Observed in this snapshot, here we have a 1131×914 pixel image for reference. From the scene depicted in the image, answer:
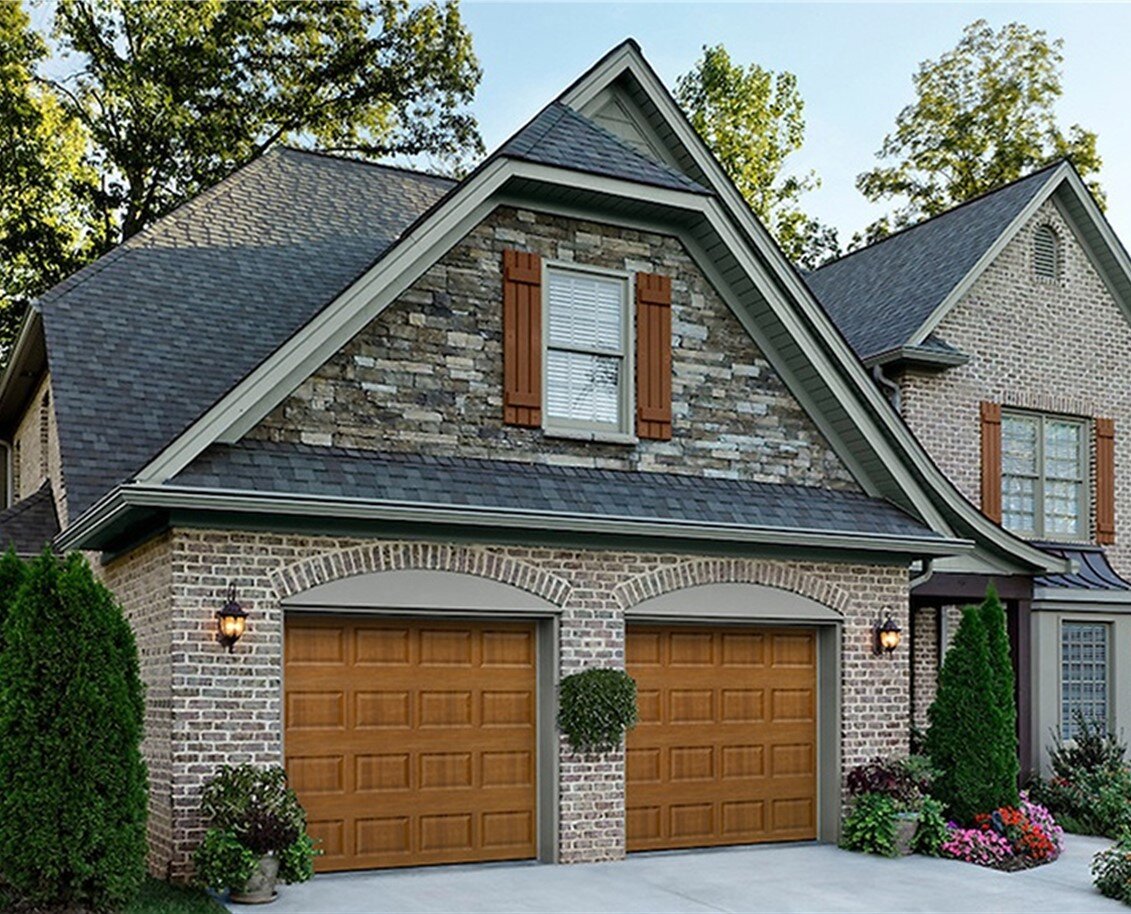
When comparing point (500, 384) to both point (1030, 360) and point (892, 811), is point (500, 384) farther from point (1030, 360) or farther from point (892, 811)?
point (1030, 360)

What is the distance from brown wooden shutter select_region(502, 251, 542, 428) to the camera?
12742 millimetres

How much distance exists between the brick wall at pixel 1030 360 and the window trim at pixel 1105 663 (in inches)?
53.9

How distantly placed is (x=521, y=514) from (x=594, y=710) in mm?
1901

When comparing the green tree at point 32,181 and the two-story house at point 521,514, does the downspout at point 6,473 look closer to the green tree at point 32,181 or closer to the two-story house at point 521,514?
the green tree at point 32,181

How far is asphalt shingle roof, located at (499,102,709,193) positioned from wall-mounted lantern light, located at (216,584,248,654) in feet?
14.8

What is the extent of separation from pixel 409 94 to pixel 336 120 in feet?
5.45

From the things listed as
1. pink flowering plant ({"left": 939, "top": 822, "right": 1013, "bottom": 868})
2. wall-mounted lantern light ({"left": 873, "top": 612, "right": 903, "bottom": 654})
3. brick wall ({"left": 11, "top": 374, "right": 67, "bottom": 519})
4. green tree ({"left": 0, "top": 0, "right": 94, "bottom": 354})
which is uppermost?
green tree ({"left": 0, "top": 0, "right": 94, "bottom": 354})

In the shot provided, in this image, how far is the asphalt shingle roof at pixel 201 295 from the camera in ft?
44.4

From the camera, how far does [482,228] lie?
12.8 m

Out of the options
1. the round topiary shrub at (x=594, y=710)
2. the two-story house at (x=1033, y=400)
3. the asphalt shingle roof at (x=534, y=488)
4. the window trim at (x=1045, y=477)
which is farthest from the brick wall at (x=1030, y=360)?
the round topiary shrub at (x=594, y=710)

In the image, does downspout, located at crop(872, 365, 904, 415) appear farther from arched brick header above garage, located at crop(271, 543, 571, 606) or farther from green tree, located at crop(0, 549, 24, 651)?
green tree, located at crop(0, 549, 24, 651)

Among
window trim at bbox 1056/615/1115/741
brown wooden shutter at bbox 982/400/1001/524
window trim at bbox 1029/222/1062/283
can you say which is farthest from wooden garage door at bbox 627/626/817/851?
window trim at bbox 1029/222/1062/283

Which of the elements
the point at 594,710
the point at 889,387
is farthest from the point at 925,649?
the point at 594,710

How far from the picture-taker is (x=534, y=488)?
12445mm
